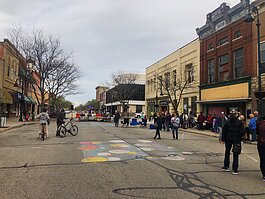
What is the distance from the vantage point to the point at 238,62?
2528 cm

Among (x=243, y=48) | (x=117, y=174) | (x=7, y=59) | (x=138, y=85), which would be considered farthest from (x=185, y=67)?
(x=138, y=85)

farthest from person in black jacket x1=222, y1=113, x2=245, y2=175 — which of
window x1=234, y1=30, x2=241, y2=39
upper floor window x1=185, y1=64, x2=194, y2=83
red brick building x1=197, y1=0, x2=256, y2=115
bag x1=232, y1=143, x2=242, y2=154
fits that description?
upper floor window x1=185, y1=64, x2=194, y2=83

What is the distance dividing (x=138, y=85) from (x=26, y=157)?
244 ft

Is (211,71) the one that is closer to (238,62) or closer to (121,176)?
(238,62)

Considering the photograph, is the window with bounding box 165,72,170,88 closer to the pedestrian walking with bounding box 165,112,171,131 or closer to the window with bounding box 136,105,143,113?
the pedestrian walking with bounding box 165,112,171,131

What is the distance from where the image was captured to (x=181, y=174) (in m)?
7.41

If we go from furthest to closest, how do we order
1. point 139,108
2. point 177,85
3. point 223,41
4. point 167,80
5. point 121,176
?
point 139,108 < point 167,80 < point 177,85 < point 223,41 < point 121,176

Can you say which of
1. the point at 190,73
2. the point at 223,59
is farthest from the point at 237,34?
the point at 190,73

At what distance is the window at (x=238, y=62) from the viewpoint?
24797 mm

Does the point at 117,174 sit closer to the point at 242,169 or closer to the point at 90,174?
the point at 90,174

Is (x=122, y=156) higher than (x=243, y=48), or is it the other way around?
(x=243, y=48)

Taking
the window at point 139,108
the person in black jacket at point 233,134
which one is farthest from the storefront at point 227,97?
the window at point 139,108

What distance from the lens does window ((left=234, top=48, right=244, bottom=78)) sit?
81.4 ft

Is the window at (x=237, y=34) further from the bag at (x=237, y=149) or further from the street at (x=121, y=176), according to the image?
the bag at (x=237, y=149)
